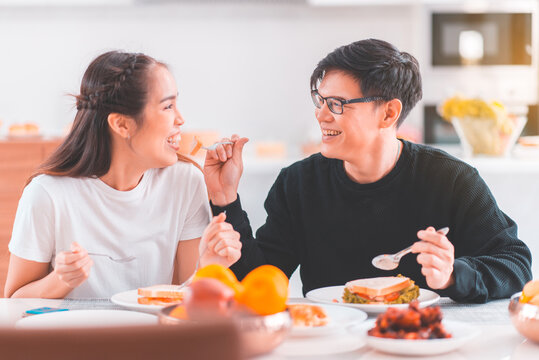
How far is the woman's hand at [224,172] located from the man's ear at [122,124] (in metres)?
0.22

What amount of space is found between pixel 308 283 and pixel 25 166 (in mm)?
2205

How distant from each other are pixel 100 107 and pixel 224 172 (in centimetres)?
38

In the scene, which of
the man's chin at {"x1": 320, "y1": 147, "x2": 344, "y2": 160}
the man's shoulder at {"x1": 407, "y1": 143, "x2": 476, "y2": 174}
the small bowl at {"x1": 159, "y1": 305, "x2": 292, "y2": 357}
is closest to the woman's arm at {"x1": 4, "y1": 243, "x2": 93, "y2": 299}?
the small bowl at {"x1": 159, "y1": 305, "x2": 292, "y2": 357}

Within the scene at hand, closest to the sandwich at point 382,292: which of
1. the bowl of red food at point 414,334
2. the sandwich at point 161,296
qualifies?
the bowl of red food at point 414,334

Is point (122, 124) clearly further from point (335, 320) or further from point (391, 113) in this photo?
point (335, 320)

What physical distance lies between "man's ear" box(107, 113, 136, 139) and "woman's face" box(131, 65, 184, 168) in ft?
→ 0.07

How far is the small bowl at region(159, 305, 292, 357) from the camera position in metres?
0.90

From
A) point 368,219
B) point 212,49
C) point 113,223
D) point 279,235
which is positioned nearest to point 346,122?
point 368,219

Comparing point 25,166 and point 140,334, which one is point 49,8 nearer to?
point 25,166

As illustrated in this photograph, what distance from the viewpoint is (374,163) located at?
1.83m

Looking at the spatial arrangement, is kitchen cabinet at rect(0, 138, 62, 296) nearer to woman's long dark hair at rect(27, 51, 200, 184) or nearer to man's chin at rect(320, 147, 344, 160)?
woman's long dark hair at rect(27, 51, 200, 184)

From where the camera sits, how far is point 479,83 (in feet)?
15.0

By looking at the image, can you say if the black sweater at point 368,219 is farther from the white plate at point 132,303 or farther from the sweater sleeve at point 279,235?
the white plate at point 132,303

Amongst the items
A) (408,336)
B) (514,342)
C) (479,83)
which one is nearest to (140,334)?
(408,336)
